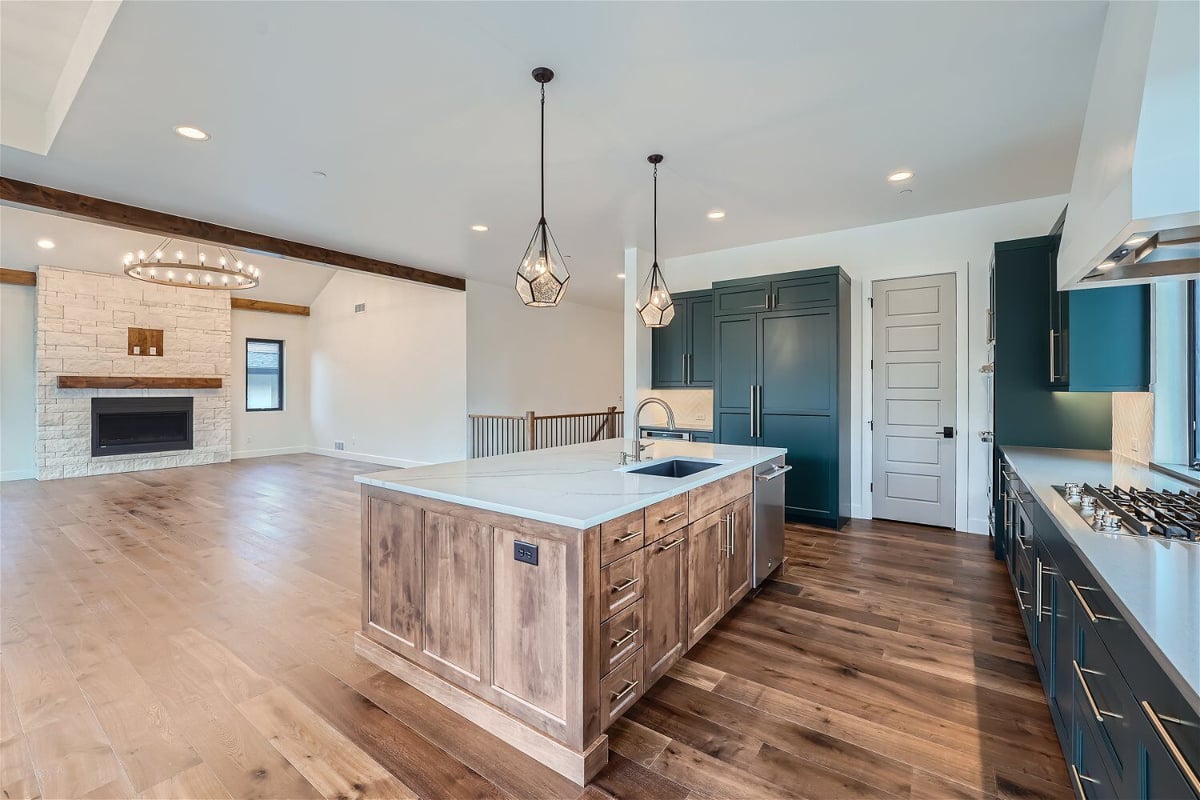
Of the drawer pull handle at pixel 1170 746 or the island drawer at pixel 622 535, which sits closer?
the drawer pull handle at pixel 1170 746

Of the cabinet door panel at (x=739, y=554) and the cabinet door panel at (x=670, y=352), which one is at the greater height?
the cabinet door panel at (x=670, y=352)

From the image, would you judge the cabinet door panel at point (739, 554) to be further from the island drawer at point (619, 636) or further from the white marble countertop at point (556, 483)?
the island drawer at point (619, 636)

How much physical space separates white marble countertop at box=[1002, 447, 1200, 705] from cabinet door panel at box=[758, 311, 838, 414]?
7.50ft

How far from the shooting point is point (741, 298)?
5047mm

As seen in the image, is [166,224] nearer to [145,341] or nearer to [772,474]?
[145,341]

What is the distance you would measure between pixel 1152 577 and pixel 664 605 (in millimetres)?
1479

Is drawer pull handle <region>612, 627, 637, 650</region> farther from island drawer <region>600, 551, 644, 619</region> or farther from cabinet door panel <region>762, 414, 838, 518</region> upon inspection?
cabinet door panel <region>762, 414, 838, 518</region>

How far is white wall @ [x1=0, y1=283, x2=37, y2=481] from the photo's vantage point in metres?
6.94

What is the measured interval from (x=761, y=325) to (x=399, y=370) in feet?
20.3

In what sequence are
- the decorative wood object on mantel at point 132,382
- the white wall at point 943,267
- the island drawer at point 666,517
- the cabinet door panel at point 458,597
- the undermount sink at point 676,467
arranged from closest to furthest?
the cabinet door panel at point 458,597 → the island drawer at point 666,517 → the undermount sink at point 676,467 → the white wall at point 943,267 → the decorative wood object on mantel at point 132,382

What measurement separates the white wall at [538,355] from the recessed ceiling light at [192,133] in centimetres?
455

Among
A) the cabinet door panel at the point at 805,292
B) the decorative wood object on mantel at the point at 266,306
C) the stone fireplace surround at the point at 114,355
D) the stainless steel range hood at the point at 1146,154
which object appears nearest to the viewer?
the stainless steel range hood at the point at 1146,154

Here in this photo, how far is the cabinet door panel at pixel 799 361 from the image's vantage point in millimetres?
4598

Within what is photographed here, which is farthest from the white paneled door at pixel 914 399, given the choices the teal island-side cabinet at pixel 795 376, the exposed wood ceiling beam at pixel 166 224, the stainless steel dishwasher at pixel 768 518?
the exposed wood ceiling beam at pixel 166 224
